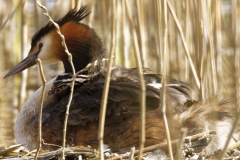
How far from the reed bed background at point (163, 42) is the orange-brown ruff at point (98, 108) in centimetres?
22

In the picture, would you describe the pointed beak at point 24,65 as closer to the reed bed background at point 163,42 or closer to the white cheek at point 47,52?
the white cheek at point 47,52

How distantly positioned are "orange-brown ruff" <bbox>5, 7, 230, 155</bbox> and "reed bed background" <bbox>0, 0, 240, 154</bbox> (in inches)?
8.7

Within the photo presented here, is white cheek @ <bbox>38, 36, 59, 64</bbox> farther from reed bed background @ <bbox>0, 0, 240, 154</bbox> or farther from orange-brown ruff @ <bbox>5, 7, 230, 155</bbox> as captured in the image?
reed bed background @ <bbox>0, 0, 240, 154</bbox>

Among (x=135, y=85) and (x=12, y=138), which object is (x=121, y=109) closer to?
(x=135, y=85)

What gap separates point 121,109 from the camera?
458 centimetres

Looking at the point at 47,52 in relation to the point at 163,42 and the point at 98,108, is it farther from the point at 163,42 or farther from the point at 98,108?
the point at 163,42

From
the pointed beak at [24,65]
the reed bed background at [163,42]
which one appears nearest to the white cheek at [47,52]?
the pointed beak at [24,65]

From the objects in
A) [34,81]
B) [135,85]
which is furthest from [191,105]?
[34,81]

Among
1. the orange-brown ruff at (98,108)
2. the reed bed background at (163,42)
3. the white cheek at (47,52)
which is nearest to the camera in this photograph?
the reed bed background at (163,42)

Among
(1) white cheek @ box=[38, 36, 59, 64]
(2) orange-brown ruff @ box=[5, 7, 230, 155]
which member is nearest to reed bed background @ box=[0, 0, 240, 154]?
(2) orange-brown ruff @ box=[5, 7, 230, 155]

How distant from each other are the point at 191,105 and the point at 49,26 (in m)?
1.61

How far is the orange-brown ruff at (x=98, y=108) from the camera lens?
4539 mm

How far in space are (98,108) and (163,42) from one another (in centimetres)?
138

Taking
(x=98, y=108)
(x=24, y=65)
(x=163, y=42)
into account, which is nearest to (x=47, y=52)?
(x=24, y=65)
